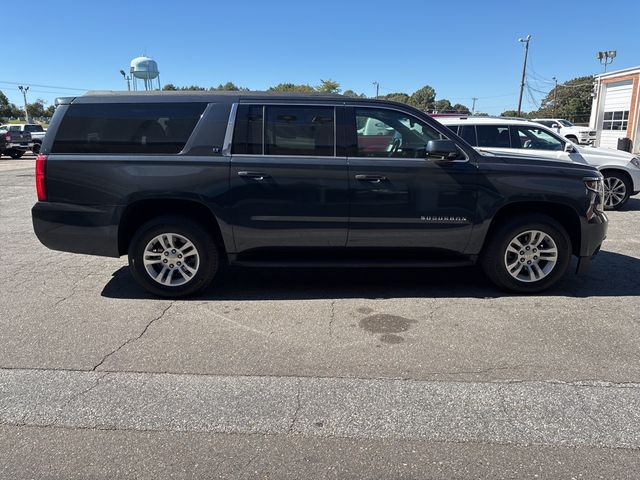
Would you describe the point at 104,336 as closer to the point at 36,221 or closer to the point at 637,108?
the point at 36,221

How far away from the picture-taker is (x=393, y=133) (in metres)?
5.03

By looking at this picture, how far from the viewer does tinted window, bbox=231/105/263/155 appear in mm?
4836

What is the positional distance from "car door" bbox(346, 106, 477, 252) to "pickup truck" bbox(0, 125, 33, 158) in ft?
92.6

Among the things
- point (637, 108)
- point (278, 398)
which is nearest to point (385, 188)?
point (278, 398)

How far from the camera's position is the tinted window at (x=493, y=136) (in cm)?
952

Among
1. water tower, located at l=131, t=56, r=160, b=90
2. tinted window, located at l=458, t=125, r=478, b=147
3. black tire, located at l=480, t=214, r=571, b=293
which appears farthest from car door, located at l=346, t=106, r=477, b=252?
water tower, located at l=131, t=56, r=160, b=90

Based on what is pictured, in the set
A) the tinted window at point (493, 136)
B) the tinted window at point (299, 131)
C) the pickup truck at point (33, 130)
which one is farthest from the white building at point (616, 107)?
the pickup truck at point (33, 130)

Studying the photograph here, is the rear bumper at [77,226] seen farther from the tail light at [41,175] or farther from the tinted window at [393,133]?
the tinted window at [393,133]

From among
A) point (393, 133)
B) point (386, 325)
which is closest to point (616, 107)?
point (393, 133)

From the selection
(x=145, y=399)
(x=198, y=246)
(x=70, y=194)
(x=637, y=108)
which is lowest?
(x=145, y=399)

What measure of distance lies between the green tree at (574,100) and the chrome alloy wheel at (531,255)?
84435mm

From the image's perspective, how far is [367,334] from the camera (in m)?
4.22

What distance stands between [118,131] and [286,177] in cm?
167

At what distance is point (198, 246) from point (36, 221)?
62.9 inches
